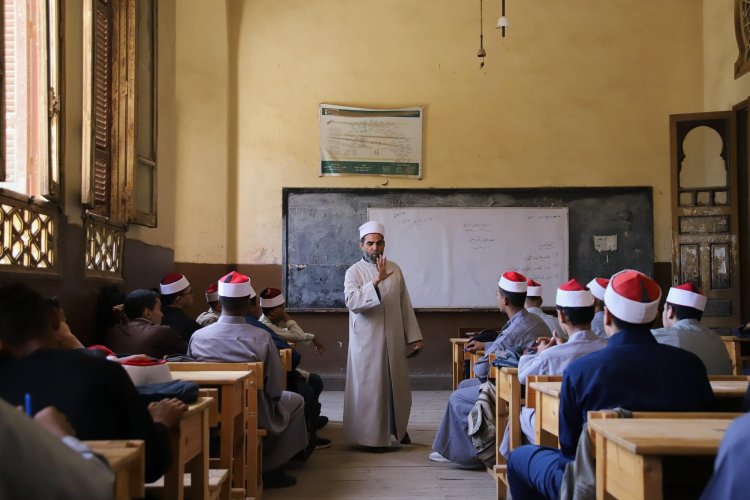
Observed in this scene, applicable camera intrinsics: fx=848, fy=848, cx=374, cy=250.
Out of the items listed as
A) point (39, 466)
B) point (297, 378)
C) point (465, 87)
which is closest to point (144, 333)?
point (297, 378)

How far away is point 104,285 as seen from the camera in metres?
5.21

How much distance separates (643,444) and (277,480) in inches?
120

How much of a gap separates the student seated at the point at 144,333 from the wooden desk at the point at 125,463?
2.70m

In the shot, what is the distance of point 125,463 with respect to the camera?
68.7 inches

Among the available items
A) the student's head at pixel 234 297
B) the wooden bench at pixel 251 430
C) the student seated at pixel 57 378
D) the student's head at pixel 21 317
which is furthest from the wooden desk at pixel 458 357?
the student's head at pixel 21 317

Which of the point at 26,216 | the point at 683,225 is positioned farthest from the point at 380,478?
the point at 683,225

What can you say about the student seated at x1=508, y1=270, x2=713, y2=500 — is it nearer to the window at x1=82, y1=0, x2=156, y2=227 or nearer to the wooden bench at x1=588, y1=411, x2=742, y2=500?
the wooden bench at x1=588, y1=411, x2=742, y2=500

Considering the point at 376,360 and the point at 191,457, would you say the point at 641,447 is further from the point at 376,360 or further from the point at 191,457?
the point at 376,360

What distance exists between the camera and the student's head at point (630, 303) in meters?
2.65

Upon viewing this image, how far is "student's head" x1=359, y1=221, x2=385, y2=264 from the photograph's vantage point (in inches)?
230

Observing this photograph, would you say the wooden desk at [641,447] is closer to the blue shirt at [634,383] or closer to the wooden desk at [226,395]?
the blue shirt at [634,383]

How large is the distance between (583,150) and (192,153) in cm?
398

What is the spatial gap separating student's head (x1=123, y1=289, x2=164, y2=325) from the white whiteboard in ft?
13.1

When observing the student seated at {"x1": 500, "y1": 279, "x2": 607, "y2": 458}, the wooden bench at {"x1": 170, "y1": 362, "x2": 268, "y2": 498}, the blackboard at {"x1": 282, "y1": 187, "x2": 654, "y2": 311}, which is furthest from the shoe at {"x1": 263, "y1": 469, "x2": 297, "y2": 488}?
A: the blackboard at {"x1": 282, "y1": 187, "x2": 654, "y2": 311}
